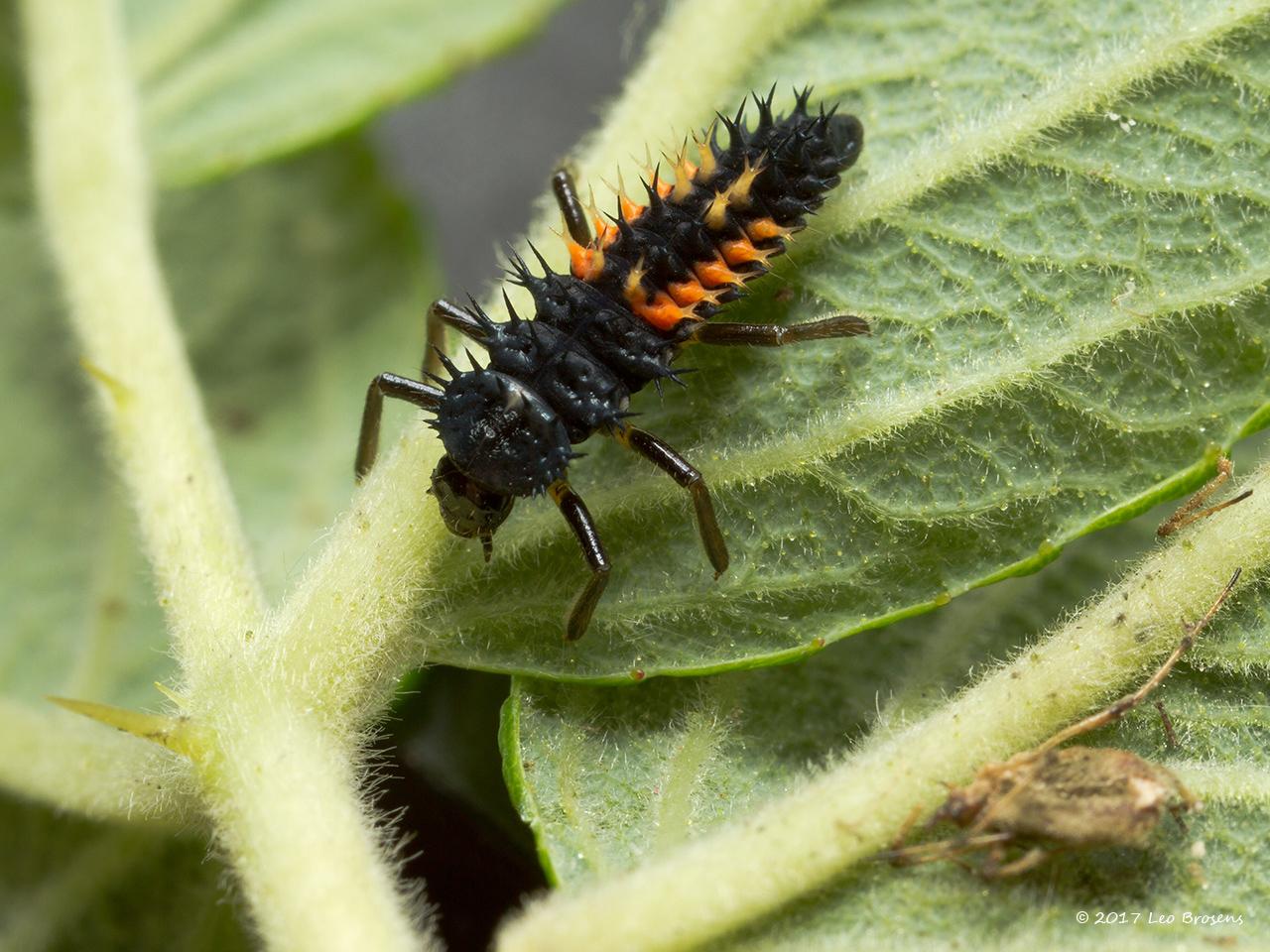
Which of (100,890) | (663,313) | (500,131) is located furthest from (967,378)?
(500,131)

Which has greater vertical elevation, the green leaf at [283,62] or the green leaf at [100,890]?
the green leaf at [283,62]

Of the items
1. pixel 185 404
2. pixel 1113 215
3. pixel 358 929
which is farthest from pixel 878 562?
pixel 185 404

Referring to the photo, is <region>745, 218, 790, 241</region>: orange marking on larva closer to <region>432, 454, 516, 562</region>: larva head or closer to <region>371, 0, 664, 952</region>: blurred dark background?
<region>432, 454, 516, 562</region>: larva head

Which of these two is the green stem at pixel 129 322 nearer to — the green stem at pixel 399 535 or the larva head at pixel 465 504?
the green stem at pixel 399 535

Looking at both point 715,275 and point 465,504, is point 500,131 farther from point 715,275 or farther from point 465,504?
point 465,504

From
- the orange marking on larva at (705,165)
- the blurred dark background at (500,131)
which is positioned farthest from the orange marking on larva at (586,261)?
the blurred dark background at (500,131)

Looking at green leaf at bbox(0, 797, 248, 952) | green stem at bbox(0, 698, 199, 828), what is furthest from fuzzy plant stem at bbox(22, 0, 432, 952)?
green leaf at bbox(0, 797, 248, 952)
